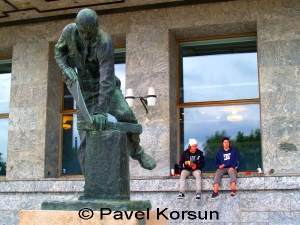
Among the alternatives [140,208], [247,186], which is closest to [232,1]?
[247,186]

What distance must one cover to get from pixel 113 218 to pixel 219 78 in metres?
8.75

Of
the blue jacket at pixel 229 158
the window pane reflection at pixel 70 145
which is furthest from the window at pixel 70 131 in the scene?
the blue jacket at pixel 229 158

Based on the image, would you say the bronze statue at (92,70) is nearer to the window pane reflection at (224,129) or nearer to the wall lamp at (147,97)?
the wall lamp at (147,97)

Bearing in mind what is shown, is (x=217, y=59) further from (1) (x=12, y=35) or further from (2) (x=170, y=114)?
(1) (x=12, y=35)

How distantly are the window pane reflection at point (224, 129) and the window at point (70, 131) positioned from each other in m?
2.31

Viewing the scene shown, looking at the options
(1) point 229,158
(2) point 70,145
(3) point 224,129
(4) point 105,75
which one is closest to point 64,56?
(4) point 105,75

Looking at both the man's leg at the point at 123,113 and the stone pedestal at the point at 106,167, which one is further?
the man's leg at the point at 123,113

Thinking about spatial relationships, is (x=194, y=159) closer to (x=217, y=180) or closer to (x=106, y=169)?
(x=217, y=180)

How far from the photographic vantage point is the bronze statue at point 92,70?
6363mm

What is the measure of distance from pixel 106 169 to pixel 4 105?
400 inches

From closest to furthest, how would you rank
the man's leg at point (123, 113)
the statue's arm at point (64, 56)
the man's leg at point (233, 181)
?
the statue's arm at point (64, 56) < the man's leg at point (123, 113) < the man's leg at point (233, 181)

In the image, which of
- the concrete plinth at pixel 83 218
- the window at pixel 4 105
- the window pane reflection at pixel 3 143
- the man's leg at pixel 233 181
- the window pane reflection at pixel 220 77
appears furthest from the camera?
the window at pixel 4 105

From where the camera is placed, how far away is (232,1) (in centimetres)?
1316

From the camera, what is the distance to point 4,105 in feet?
51.2
